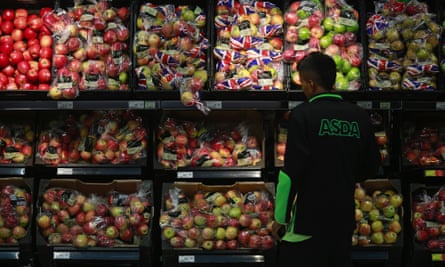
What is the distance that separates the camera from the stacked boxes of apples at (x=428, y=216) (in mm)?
3762

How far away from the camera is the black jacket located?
2.74 metres

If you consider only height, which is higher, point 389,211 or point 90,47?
point 90,47

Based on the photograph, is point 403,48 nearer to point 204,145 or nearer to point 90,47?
point 204,145

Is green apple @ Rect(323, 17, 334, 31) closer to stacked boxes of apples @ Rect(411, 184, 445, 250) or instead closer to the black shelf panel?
stacked boxes of apples @ Rect(411, 184, 445, 250)

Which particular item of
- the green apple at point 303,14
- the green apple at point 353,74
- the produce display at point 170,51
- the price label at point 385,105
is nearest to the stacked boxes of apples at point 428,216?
the price label at point 385,105

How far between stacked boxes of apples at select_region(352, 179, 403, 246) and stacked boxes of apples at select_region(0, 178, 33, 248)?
2.15 m

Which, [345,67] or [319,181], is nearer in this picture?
[319,181]

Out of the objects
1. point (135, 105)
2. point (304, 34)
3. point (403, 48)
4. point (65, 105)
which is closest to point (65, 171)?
point (65, 105)

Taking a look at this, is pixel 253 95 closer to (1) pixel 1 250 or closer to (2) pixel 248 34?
(2) pixel 248 34

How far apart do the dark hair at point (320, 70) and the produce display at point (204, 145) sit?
112cm

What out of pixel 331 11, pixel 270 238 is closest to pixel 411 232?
pixel 270 238

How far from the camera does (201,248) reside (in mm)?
3723

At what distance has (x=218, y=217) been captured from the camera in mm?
3760

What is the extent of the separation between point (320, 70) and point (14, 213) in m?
2.27
